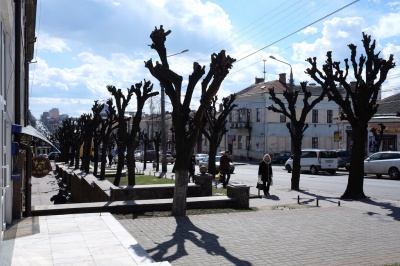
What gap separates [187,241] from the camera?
8.31 meters

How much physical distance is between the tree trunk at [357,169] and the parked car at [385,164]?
12.3 meters

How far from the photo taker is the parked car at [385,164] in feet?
87.7

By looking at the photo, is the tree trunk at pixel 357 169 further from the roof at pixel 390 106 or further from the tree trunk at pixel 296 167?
the roof at pixel 390 106

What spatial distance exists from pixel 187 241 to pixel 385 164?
22021mm

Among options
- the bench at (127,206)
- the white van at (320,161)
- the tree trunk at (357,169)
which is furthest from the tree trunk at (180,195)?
the white van at (320,161)

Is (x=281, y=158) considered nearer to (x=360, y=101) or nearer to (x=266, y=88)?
(x=266, y=88)

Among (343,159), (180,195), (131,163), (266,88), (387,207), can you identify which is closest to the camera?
(180,195)

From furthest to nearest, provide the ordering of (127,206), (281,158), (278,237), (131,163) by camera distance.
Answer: (281,158), (131,163), (127,206), (278,237)

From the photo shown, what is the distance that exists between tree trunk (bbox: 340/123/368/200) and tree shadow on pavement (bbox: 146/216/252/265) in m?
7.67

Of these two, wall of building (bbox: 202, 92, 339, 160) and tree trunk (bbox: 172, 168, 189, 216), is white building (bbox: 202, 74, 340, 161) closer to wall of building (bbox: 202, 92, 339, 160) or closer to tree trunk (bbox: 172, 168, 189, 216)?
wall of building (bbox: 202, 92, 339, 160)

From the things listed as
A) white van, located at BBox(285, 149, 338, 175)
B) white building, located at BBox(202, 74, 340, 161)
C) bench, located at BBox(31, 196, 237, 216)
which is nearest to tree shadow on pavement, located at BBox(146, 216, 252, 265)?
bench, located at BBox(31, 196, 237, 216)

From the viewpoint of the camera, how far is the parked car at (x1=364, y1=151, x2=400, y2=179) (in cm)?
2673

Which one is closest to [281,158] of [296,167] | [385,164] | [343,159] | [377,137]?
[377,137]

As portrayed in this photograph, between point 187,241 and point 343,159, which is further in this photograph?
point 343,159
